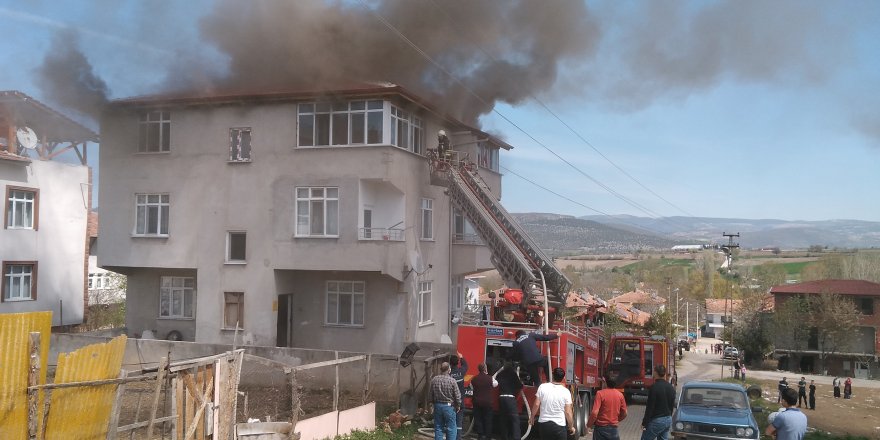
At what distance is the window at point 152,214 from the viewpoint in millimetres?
24641

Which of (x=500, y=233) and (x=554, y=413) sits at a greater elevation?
(x=500, y=233)

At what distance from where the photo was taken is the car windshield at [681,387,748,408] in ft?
44.6

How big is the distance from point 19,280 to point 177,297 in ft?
25.4

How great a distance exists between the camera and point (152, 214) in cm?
2478

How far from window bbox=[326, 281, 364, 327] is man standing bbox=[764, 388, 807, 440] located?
16.3 meters

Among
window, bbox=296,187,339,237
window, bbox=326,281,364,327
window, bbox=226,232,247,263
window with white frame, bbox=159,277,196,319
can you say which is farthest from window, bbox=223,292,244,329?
window, bbox=296,187,339,237

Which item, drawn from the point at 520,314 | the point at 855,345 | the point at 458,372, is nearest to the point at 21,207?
the point at 520,314

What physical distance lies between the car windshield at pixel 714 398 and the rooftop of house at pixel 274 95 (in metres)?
12.7

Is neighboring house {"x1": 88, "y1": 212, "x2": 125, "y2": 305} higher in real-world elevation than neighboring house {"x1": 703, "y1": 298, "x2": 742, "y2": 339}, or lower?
higher

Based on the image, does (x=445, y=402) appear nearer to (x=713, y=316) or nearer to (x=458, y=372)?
(x=458, y=372)

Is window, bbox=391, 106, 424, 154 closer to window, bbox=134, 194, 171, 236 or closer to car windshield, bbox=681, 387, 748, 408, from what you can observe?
window, bbox=134, 194, 171, 236

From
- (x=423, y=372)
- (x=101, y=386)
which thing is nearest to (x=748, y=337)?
(x=423, y=372)

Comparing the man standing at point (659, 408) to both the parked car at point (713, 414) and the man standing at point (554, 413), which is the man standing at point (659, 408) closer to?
the man standing at point (554, 413)

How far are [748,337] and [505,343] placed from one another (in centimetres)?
5833
